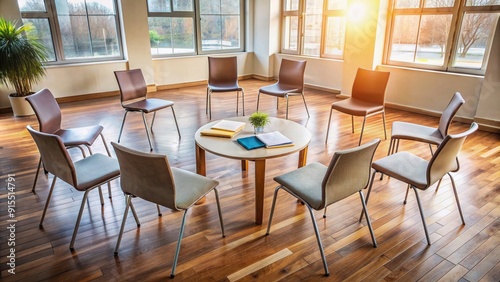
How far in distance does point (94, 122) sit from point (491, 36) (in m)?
5.46

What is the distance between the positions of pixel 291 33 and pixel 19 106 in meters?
5.15

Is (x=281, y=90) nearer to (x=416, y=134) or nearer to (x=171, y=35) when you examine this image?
(x=416, y=134)

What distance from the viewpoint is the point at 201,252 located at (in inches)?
86.0

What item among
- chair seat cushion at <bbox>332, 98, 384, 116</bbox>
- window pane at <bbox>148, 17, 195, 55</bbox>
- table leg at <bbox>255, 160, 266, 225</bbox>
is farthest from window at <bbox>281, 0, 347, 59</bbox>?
table leg at <bbox>255, 160, 266, 225</bbox>

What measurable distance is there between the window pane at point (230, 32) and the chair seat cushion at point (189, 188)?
225 inches

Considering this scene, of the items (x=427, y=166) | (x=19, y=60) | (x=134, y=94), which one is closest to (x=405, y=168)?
(x=427, y=166)

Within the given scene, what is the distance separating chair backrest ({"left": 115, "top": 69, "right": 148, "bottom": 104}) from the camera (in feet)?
12.9

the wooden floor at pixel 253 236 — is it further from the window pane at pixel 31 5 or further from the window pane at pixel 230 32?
the window pane at pixel 230 32

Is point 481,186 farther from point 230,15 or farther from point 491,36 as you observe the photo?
point 230,15

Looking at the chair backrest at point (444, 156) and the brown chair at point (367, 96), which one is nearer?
the chair backrest at point (444, 156)

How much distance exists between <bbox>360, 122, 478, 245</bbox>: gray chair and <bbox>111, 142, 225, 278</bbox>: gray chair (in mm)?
1251

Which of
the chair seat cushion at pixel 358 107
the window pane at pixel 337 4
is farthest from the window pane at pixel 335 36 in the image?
the chair seat cushion at pixel 358 107

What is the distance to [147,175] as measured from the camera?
1.83m

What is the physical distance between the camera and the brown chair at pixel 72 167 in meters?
2.02
